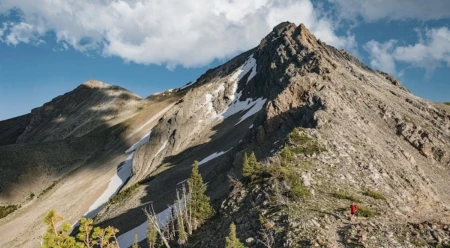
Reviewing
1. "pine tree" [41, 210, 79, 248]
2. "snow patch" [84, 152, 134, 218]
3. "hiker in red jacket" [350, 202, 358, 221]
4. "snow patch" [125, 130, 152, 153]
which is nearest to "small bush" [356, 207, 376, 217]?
"hiker in red jacket" [350, 202, 358, 221]

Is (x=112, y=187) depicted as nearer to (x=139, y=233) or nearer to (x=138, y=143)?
(x=138, y=143)

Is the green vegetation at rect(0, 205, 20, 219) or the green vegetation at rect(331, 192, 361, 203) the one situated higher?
the green vegetation at rect(0, 205, 20, 219)

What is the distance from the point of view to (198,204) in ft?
117

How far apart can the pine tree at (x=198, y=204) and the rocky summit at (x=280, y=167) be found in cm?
67

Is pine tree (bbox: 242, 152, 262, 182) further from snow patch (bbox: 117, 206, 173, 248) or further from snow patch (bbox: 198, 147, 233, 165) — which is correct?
snow patch (bbox: 198, 147, 233, 165)

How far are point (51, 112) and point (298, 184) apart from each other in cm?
19608

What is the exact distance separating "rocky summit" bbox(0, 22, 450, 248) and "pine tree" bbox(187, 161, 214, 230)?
0.67m

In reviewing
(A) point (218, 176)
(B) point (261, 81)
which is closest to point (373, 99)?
(A) point (218, 176)

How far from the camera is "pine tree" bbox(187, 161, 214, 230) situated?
3418cm

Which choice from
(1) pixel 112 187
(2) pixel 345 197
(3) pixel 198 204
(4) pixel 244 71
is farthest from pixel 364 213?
(4) pixel 244 71

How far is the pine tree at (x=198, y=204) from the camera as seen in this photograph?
3418cm

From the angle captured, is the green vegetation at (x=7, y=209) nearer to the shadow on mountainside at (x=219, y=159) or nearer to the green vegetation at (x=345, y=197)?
the shadow on mountainside at (x=219, y=159)

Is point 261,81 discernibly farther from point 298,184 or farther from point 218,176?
point 298,184

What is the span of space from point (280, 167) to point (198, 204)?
Answer: 384 inches
